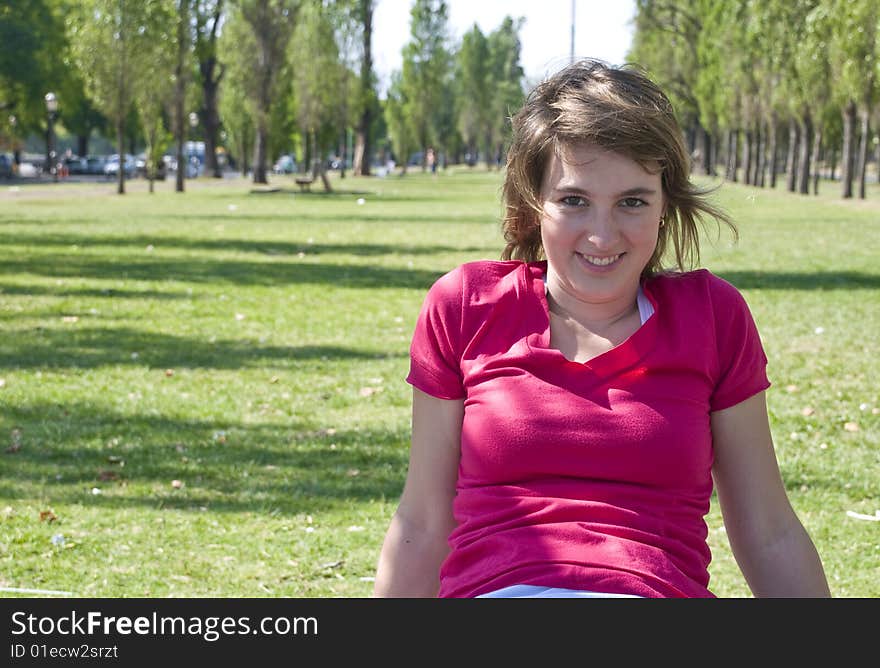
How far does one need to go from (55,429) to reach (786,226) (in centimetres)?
2420

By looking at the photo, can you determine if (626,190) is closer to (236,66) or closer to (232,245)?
(232,245)

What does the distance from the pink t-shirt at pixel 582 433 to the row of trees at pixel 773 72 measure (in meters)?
36.5

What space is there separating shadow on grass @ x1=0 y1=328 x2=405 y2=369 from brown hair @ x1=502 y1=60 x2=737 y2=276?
290 inches

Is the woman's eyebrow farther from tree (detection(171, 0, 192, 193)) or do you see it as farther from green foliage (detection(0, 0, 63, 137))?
green foliage (detection(0, 0, 63, 137))

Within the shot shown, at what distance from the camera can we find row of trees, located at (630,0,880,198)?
134 ft

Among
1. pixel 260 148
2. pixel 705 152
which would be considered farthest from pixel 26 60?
pixel 705 152

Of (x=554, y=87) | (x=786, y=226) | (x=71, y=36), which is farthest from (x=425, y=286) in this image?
(x=71, y=36)

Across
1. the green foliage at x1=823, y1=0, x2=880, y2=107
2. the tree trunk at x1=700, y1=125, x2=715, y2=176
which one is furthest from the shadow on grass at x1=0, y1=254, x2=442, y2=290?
the tree trunk at x1=700, y1=125, x2=715, y2=176

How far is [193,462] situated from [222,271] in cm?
1091

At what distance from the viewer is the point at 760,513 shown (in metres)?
2.75

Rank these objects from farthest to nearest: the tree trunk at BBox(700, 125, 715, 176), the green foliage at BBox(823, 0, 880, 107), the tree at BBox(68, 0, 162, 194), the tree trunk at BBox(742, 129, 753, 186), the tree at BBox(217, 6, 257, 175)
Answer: the tree trunk at BBox(700, 125, 715, 176) → the tree trunk at BBox(742, 129, 753, 186) → the tree at BBox(217, 6, 257, 175) → the tree at BBox(68, 0, 162, 194) → the green foliage at BBox(823, 0, 880, 107)

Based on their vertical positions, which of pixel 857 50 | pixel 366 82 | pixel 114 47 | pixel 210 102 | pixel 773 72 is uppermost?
pixel 773 72

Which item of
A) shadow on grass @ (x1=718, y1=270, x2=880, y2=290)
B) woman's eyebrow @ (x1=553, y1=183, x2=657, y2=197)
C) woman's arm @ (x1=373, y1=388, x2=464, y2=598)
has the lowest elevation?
shadow on grass @ (x1=718, y1=270, x2=880, y2=290)
